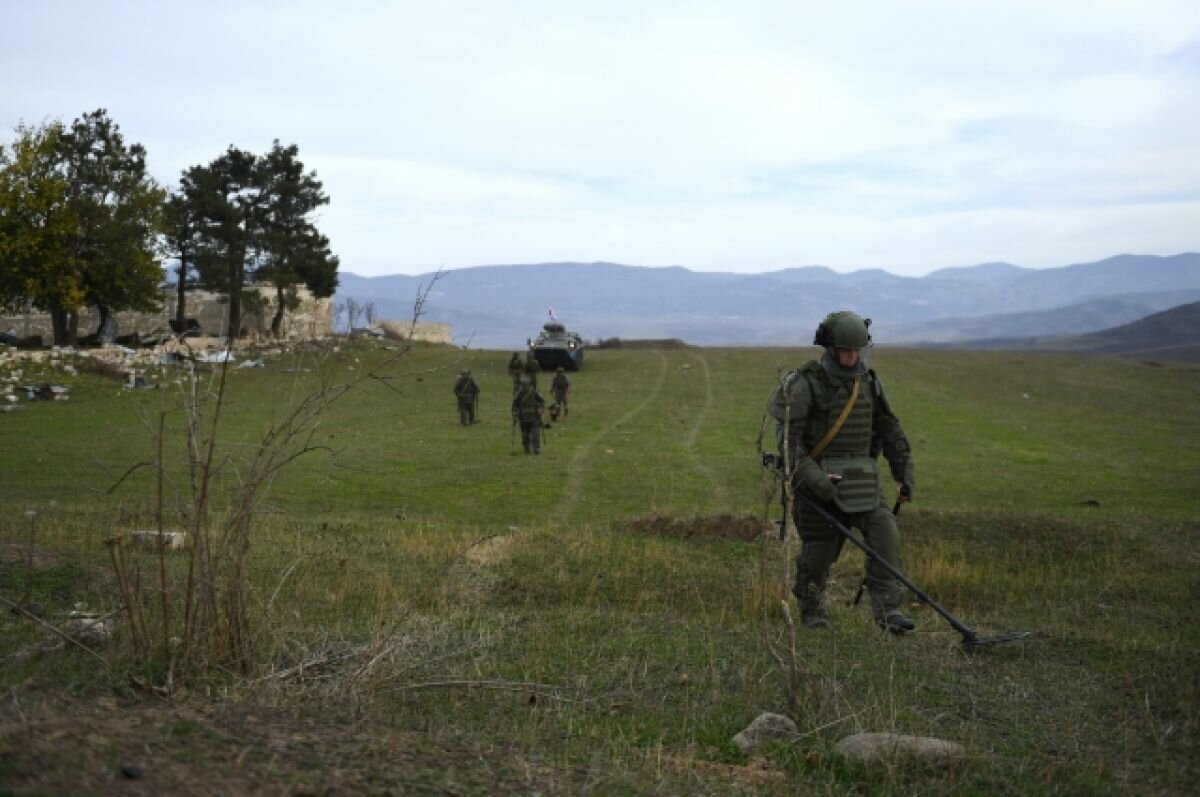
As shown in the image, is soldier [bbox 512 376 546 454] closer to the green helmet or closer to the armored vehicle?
the green helmet

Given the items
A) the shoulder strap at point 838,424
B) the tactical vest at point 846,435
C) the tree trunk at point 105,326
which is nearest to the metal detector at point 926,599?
the tactical vest at point 846,435

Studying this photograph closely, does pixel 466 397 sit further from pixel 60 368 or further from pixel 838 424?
pixel 838 424

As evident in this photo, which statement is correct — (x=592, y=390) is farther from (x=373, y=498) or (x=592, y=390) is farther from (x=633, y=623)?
(x=633, y=623)

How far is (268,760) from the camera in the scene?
431 cm

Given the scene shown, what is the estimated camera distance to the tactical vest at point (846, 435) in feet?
26.9

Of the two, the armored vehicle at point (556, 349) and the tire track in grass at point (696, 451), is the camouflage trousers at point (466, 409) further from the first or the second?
the armored vehicle at point (556, 349)

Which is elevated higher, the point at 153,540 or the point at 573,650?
the point at 153,540

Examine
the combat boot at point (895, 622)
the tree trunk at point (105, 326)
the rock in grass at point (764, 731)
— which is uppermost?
the tree trunk at point (105, 326)

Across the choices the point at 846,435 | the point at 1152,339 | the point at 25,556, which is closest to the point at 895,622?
the point at 846,435

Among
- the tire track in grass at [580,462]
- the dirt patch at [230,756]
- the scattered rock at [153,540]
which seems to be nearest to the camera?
the dirt patch at [230,756]

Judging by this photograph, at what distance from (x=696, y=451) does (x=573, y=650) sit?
19396 millimetres

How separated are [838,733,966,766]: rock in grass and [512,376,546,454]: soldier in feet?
61.2

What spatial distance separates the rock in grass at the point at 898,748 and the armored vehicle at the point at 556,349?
39514 millimetres

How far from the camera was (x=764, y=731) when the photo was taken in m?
5.46
